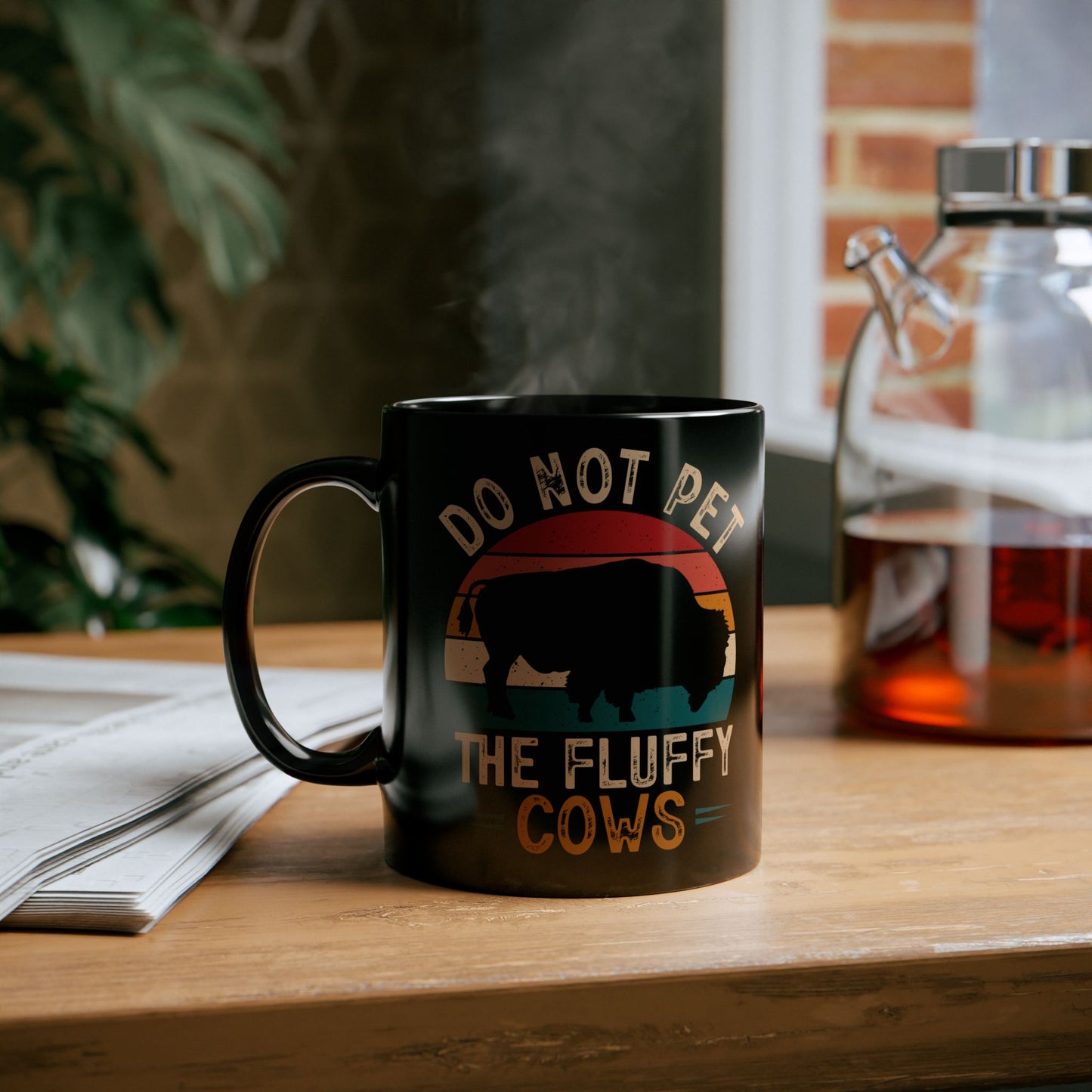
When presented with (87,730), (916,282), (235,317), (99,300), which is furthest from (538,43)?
(87,730)

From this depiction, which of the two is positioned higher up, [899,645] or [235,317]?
[235,317]

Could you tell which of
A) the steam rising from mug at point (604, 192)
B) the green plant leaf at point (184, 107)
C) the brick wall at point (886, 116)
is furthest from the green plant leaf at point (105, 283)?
the brick wall at point (886, 116)

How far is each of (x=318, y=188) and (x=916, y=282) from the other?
2299mm

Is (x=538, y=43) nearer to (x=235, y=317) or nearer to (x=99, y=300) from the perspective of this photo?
(x=99, y=300)

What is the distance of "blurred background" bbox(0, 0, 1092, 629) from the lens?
4.69ft

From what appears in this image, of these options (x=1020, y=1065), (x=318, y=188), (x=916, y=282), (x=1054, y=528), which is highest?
(x=318, y=188)

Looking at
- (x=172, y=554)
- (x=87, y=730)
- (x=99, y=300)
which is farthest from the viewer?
(x=99, y=300)

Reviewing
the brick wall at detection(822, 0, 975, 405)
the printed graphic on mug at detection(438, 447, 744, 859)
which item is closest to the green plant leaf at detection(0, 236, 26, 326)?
the brick wall at detection(822, 0, 975, 405)

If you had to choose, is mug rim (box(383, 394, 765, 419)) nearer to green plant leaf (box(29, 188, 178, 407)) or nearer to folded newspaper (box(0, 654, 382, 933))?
folded newspaper (box(0, 654, 382, 933))

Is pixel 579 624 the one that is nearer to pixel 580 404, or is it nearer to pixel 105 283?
pixel 580 404

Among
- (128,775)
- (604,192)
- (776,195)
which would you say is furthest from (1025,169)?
(604,192)

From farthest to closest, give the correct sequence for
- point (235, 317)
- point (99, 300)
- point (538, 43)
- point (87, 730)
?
point (235, 317), point (538, 43), point (99, 300), point (87, 730)

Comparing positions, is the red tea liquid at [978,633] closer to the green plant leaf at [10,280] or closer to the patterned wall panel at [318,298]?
the green plant leaf at [10,280]

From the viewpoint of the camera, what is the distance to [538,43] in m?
1.98
